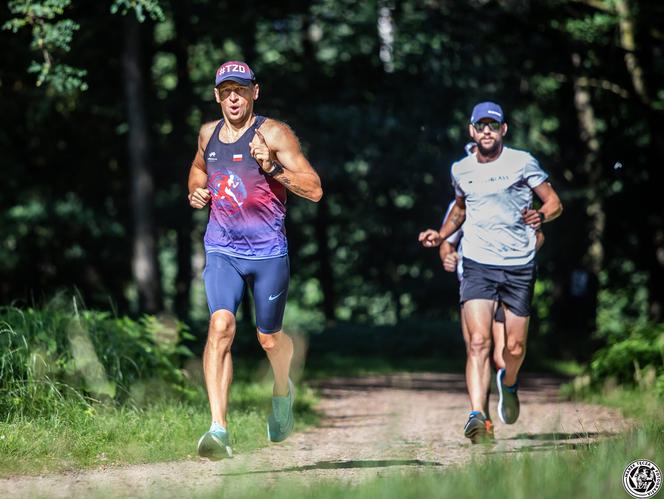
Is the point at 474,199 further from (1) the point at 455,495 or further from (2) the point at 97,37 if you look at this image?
(2) the point at 97,37

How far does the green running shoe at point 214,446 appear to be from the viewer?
24.5 feet

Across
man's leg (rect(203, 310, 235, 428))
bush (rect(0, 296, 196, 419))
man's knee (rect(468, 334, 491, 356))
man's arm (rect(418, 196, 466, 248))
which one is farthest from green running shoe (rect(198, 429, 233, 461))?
man's arm (rect(418, 196, 466, 248))

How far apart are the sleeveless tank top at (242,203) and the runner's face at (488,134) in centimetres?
212

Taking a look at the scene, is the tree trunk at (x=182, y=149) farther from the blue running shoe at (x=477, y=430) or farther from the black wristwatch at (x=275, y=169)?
the black wristwatch at (x=275, y=169)

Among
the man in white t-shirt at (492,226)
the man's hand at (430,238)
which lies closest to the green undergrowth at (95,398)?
the man in white t-shirt at (492,226)

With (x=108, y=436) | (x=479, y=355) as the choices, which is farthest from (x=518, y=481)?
(x=108, y=436)

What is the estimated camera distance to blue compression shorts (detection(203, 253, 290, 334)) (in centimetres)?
808

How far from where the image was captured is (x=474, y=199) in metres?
9.66

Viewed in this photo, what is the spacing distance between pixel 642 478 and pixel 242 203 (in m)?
2.99

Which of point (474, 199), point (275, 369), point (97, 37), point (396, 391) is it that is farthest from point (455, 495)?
point (97, 37)

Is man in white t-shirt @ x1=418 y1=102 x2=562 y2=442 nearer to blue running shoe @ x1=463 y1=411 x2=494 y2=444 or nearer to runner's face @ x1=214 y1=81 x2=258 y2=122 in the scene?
blue running shoe @ x1=463 y1=411 x2=494 y2=444

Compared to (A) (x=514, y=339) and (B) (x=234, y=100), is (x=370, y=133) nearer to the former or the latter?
(A) (x=514, y=339)

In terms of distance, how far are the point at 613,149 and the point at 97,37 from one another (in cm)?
1043

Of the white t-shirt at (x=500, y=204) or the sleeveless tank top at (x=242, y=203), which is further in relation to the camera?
the white t-shirt at (x=500, y=204)
